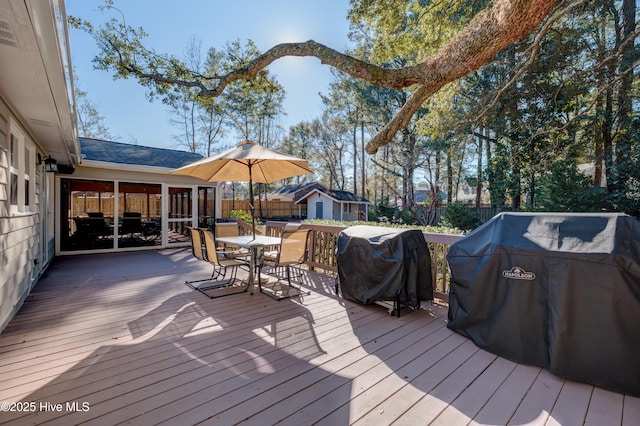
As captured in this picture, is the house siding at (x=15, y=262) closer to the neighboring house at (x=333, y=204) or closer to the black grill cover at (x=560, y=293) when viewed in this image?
the black grill cover at (x=560, y=293)

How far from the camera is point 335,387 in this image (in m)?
2.09

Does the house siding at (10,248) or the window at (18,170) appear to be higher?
the window at (18,170)

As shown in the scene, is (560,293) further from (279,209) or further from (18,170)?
(279,209)

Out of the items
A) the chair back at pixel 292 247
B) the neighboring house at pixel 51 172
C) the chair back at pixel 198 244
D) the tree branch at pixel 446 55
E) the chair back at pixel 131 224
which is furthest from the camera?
the chair back at pixel 131 224

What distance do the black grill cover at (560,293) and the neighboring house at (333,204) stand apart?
19.0m

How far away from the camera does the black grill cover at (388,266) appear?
3.36 m

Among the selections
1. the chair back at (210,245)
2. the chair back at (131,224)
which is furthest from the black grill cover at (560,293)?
the chair back at (131,224)

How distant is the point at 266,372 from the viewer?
2.27 meters

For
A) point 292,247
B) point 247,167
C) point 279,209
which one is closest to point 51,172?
point 247,167

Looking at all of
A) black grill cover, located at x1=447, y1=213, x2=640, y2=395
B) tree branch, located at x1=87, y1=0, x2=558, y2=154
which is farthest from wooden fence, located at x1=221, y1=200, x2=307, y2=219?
black grill cover, located at x1=447, y1=213, x2=640, y2=395

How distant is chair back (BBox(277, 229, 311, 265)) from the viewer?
14.0ft

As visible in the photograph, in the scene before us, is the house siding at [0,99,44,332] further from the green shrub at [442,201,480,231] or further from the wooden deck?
the green shrub at [442,201,480,231]

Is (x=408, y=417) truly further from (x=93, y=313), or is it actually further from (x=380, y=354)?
(x=93, y=313)

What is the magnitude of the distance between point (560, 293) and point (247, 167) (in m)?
4.55
